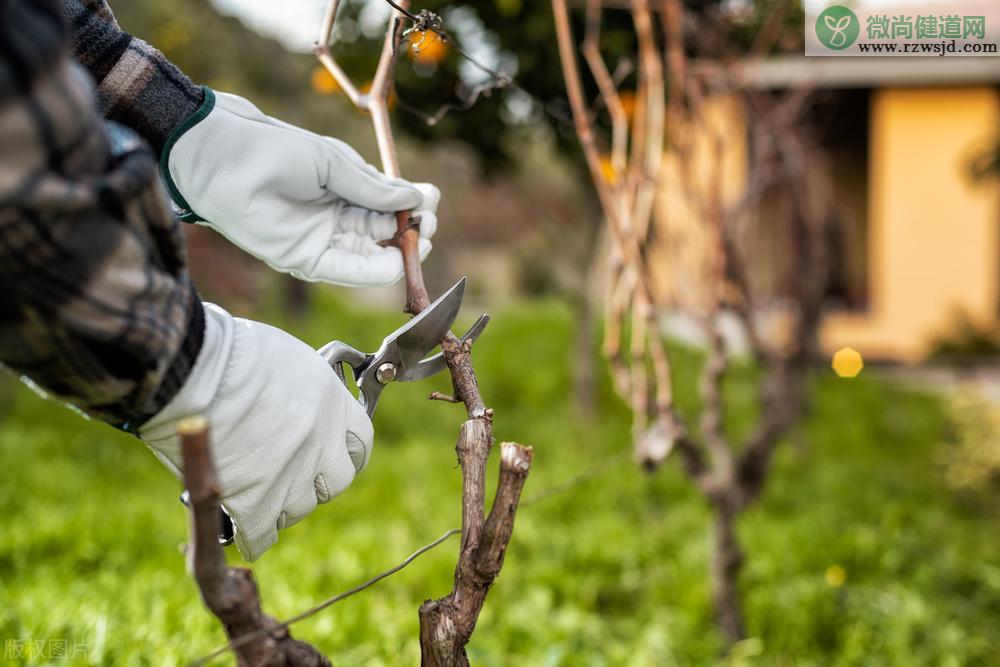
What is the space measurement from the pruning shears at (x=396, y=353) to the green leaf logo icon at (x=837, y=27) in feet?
5.34

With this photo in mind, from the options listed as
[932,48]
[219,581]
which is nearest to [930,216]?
[932,48]

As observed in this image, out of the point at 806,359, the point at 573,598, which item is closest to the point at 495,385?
the point at 806,359

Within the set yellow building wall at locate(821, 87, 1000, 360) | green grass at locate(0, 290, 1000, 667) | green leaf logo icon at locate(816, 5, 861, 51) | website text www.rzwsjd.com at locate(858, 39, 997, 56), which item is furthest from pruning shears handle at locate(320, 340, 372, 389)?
yellow building wall at locate(821, 87, 1000, 360)

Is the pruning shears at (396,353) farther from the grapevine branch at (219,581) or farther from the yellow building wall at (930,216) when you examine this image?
the yellow building wall at (930,216)

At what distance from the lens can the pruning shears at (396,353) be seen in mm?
1091

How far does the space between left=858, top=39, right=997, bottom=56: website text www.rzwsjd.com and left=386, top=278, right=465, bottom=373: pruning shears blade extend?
1514mm

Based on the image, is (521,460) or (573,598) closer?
(521,460)

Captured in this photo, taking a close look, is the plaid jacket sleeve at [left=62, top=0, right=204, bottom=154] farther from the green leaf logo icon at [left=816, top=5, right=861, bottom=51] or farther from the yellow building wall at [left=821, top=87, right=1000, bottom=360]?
the yellow building wall at [left=821, top=87, right=1000, bottom=360]

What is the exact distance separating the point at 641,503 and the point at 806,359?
134 cm

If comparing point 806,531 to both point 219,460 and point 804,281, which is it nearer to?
point 804,281

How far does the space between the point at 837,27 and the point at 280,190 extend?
184 centimetres

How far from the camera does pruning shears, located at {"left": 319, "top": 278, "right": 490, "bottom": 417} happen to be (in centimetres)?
109

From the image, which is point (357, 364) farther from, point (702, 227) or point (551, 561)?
point (702, 227)

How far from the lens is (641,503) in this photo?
389cm
